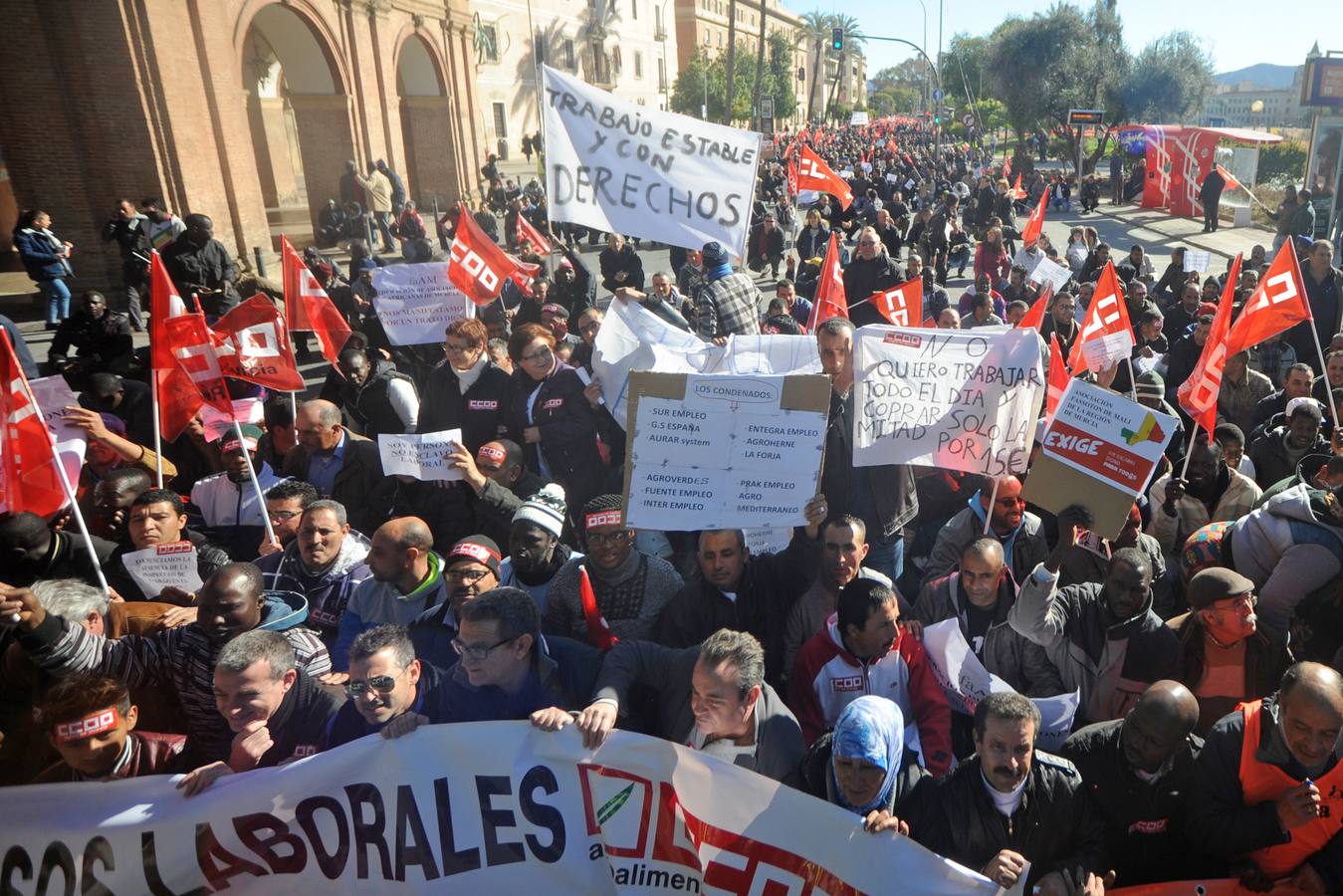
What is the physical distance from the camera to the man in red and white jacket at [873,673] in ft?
11.2

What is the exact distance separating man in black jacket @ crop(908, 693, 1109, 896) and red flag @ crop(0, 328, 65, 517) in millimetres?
4059

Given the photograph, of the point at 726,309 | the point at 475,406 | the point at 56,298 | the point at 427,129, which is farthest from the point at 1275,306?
the point at 427,129

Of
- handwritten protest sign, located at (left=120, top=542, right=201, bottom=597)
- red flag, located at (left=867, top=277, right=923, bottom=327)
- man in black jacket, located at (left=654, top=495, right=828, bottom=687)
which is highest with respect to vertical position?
red flag, located at (left=867, top=277, right=923, bottom=327)

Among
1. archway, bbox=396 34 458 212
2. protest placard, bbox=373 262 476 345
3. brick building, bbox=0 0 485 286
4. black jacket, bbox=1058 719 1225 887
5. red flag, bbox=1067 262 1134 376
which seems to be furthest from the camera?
archway, bbox=396 34 458 212

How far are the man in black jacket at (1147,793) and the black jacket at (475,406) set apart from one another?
3858 millimetres

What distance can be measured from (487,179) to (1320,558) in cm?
2934

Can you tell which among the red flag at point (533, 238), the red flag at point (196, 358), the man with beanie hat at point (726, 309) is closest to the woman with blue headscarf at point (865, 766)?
the red flag at point (196, 358)

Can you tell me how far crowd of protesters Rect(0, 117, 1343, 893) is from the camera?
2.95 metres

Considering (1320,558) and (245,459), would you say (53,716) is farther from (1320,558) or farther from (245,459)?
(1320,558)

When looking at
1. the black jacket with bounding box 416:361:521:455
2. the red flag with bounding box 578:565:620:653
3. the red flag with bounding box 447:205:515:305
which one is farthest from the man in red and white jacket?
the red flag with bounding box 447:205:515:305

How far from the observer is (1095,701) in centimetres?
367

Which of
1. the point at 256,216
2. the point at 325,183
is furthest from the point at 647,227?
the point at 325,183

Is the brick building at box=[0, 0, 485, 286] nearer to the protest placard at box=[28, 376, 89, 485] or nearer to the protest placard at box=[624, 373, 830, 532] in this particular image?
the protest placard at box=[28, 376, 89, 485]

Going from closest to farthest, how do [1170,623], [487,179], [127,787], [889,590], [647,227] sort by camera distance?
1. [127,787]
2. [889,590]
3. [1170,623]
4. [647,227]
5. [487,179]
